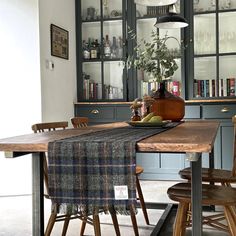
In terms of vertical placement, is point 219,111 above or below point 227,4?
below

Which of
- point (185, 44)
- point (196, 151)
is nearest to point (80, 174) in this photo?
point (196, 151)

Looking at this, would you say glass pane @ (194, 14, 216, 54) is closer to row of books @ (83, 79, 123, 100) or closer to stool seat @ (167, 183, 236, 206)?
row of books @ (83, 79, 123, 100)

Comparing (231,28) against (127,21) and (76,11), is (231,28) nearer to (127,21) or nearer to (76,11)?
(127,21)

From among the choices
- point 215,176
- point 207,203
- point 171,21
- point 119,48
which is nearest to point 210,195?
point 207,203

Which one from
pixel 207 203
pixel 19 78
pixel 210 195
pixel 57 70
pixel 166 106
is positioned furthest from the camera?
pixel 57 70

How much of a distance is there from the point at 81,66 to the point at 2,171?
1763mm

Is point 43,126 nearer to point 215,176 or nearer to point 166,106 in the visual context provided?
point 166,106

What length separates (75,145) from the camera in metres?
1.42

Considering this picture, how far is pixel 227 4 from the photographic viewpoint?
175 inches

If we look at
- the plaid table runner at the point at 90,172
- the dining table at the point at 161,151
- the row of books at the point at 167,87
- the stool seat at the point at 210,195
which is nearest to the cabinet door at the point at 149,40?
the row of books at the point at 167,87

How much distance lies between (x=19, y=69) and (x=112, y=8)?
5.54ft

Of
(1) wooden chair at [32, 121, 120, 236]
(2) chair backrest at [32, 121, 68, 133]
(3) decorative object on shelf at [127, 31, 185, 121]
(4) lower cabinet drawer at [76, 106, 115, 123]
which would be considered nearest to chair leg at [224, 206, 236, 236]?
(1) wooden chair at [32, 121, 120, 236]

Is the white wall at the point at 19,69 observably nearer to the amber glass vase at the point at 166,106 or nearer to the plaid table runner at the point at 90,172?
the amber glass vase at the point at 166,106

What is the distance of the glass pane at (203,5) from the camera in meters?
4.49
